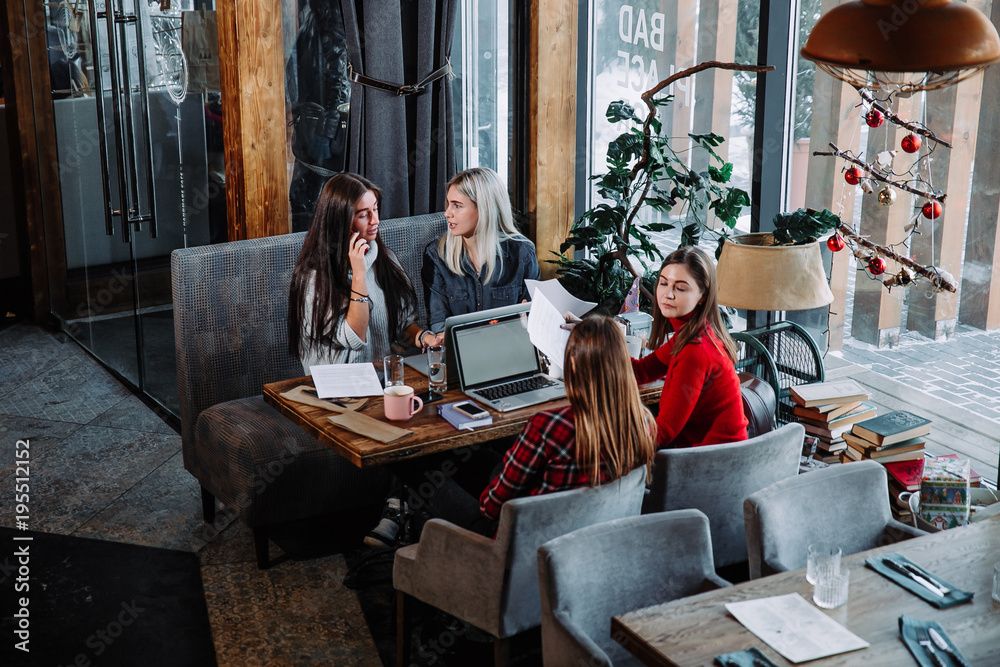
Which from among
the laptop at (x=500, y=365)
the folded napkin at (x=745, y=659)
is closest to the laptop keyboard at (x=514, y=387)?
the laptop at (x=500, y=365)

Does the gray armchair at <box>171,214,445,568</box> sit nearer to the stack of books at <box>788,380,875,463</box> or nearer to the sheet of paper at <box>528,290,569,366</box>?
the sheet of paper at <box>528,290,569,366</box>

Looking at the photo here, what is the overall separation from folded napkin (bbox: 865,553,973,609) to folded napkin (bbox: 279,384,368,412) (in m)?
1.75

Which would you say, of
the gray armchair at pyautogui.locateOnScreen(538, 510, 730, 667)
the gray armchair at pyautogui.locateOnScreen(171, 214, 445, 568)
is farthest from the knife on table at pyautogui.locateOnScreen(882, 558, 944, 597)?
the gray armchair at pyautogui.locateOnScreen(171, 214, 445, 568)

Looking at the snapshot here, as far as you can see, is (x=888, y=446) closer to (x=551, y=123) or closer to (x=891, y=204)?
(x=891, y=204)

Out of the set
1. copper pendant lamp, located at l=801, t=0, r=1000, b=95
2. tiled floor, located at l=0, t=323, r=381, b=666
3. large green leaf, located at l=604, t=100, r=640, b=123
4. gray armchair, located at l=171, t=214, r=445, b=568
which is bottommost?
tiled floor, located at l=0, t=323, r=381, b=666

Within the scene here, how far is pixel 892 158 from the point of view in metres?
3.82

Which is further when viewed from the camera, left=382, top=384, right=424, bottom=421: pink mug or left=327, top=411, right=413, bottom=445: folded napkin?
left=382, top=384, right=424, bottom=421: pink mug

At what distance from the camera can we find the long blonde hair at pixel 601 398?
2740 millimetres

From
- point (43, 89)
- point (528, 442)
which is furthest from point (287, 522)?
point (43, 89)

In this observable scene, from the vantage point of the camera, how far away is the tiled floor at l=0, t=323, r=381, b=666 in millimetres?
3527

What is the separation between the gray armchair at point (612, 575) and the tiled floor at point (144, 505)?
1109 mm

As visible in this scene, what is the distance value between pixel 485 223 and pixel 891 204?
1.65 meters

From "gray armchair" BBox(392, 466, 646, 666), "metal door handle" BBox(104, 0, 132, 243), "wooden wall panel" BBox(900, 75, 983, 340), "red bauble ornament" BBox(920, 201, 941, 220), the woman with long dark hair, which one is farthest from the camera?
"metal door handle" BBox(104, 0, 132, 243)

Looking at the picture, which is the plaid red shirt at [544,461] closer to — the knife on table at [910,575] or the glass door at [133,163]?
the knife on table at [910,575]
